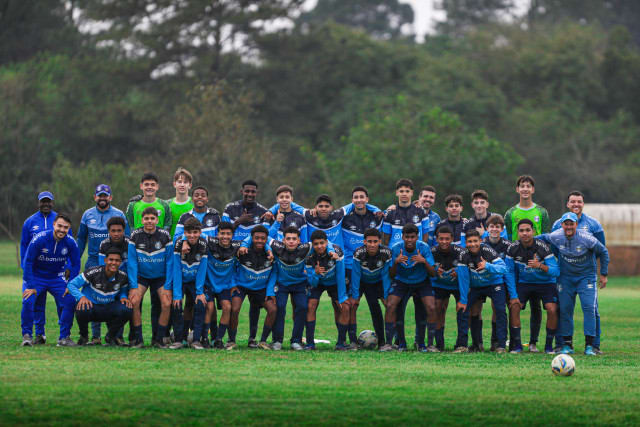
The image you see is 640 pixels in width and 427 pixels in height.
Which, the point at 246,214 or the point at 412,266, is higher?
the point at 246,214

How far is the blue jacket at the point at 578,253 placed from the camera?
13.5m

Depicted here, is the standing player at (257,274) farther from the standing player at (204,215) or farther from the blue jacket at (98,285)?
the blue jacket at (98,285)

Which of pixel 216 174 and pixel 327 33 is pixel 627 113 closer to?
pixel 327 33

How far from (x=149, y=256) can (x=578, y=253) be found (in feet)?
19.4

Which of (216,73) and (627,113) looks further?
(627,113)

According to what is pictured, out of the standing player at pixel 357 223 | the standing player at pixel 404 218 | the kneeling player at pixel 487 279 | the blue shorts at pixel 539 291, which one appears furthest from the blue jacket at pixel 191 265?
the blue shorts at pixel 539 291

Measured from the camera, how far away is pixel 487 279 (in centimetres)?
1349

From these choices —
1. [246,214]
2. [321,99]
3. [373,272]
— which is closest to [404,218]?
[373,272]

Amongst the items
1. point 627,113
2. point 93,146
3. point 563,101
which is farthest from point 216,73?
point 627,113

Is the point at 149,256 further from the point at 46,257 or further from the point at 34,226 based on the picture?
the point at 34,226

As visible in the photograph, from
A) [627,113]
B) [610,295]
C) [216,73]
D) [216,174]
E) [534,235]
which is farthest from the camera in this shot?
[627,113]

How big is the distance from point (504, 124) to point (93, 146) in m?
22.5

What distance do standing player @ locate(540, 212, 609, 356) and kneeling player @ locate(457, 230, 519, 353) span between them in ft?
2.40

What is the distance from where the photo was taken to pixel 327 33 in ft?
185
